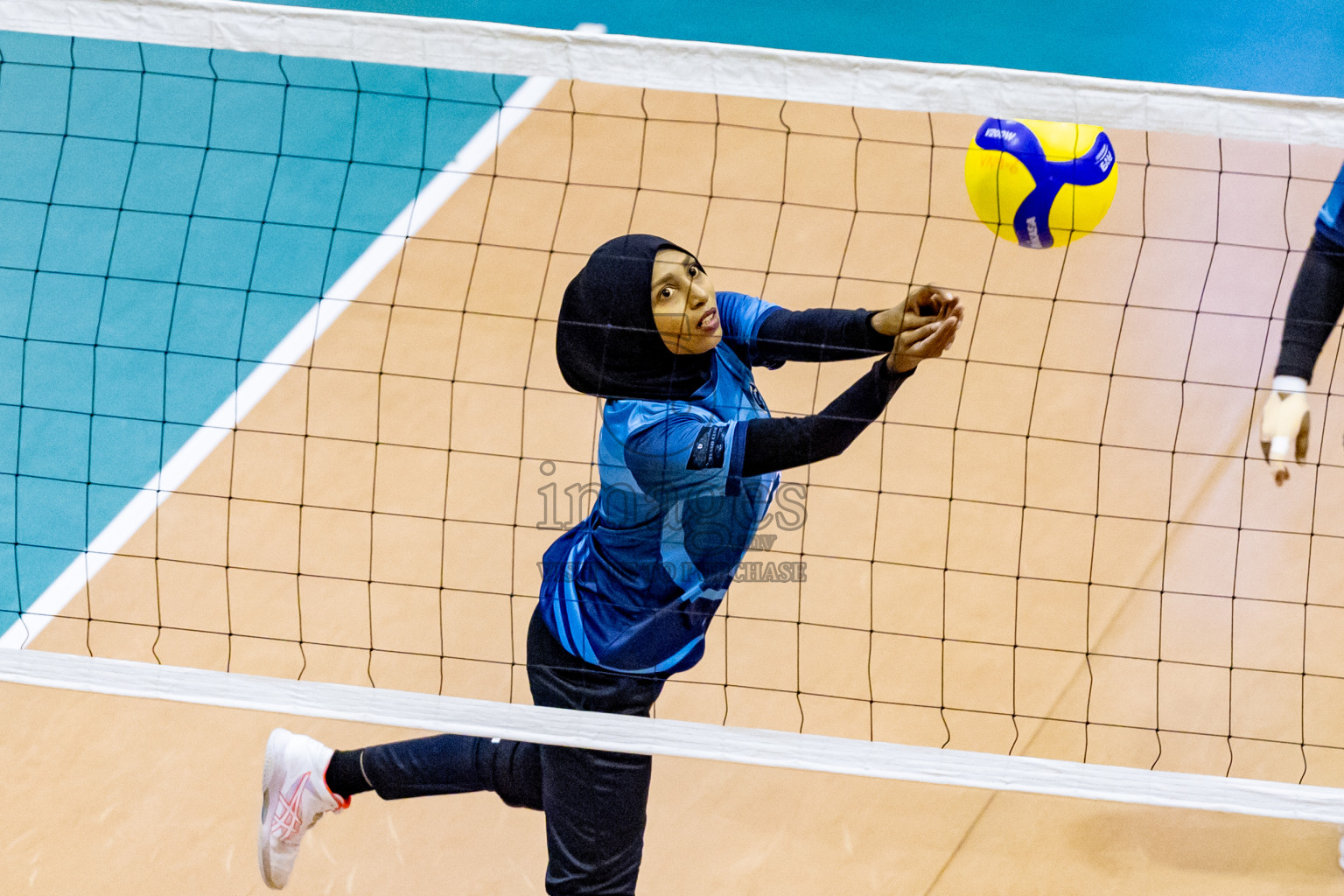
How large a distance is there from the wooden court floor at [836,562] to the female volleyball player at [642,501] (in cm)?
54

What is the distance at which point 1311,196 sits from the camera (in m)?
5.26

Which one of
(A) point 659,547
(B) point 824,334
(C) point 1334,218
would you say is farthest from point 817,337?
(C) point 1334,218

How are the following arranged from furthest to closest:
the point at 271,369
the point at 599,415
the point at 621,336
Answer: the point at 271,369 → the point at 599,415 → the point at 621,336

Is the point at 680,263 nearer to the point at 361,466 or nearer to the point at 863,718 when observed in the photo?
the point at 863,718

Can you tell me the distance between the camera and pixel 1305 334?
3.06 metres

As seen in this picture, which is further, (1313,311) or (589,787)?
(1313,311)

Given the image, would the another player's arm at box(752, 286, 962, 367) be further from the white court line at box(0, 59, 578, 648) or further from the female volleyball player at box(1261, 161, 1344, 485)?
the white court line at box(0, 59, 578, 648)

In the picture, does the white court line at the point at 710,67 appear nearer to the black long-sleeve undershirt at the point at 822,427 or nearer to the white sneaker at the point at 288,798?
the black long-sleeve undershirt at the point at 822,427

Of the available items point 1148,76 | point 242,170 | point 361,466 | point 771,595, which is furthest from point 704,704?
point 1148,76

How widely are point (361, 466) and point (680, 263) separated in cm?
195

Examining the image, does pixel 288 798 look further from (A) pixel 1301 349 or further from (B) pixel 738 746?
(A) pixel 1301 349

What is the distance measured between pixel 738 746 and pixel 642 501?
580 mm

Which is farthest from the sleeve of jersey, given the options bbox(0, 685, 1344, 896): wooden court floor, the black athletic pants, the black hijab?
bbox(0, 685, 1344, 896): wooden court floor

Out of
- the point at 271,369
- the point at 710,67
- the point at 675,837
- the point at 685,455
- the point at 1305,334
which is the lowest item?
the point at 675,837
